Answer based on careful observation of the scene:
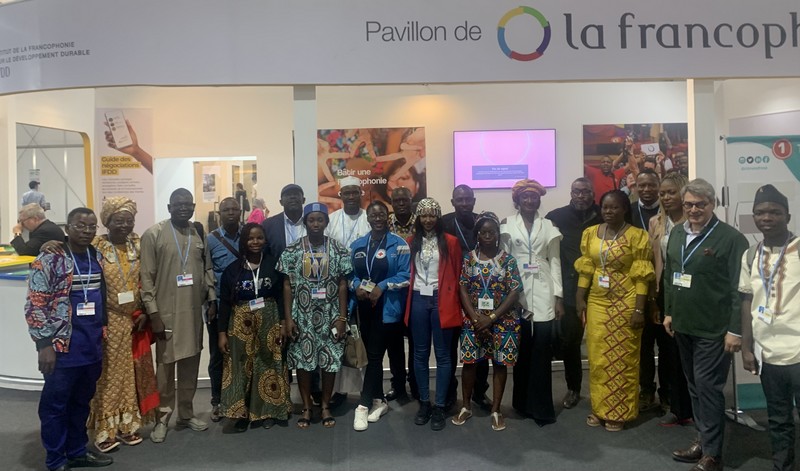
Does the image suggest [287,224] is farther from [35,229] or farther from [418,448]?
[35,229]

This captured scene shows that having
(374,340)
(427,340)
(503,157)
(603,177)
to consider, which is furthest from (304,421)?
(603,177)

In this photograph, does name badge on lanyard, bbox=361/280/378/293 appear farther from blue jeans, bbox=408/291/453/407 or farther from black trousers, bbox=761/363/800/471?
black trousers, bbox=761/363/800/471

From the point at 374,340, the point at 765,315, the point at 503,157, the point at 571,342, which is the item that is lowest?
the point at 571,342

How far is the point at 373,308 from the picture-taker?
358 cm

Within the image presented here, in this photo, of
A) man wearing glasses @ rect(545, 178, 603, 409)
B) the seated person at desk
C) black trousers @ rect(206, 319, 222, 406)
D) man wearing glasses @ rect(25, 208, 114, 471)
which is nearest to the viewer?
man wearing glasses @ rect(25, 208, 114, 471)

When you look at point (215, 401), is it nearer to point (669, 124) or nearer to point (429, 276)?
point (429, 276)

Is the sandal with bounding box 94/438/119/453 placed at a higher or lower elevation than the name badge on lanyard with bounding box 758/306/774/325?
lower

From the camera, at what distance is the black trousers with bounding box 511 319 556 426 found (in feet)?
11.6

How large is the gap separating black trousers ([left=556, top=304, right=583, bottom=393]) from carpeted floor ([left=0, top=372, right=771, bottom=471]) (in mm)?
323

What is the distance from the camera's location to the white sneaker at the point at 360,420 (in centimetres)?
350

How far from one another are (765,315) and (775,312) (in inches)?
1.7

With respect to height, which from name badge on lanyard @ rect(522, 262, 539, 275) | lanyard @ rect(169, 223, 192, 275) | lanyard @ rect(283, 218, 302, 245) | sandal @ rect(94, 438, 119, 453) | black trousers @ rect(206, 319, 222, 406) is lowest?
sandal @ rect(94, 438, 119, 453)

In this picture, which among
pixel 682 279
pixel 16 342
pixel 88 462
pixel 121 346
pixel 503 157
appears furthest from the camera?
pixel 503 157

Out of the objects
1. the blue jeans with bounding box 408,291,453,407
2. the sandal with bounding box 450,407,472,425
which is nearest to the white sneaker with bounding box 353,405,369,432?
the blue jeans with bounding box 408,291,453,407
